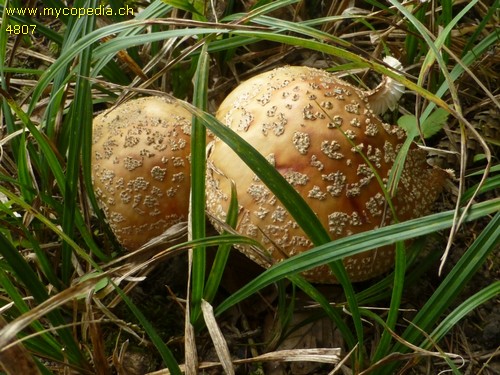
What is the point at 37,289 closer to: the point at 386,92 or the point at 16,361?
the point at 16,361

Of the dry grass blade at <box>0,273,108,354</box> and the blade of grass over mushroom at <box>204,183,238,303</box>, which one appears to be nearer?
A: the dry grass blade at <box>0,273,108,354</box>

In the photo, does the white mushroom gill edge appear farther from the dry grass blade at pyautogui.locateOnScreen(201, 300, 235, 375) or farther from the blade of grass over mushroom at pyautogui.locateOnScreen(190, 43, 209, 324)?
the dry grass blade at pyautogui.locateOnScreen(201, 300, 235, 375)

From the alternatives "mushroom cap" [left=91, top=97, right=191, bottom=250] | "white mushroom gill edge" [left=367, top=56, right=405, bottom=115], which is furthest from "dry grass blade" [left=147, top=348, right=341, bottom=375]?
"white mushroom gill edge" [left=367, top=56, right=405, bottom=115]

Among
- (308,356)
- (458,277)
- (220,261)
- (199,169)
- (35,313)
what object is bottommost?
(308,356)

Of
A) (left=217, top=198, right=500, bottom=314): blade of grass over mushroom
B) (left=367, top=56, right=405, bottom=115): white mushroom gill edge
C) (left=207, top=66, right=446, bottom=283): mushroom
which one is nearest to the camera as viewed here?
(left=217, top=198, right=500, bottom=314): blade of grass over mushroom

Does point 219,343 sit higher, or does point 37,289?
point 37,289

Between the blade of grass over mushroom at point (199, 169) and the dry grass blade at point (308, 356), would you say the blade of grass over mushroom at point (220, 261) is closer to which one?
the blade of grass over mushroom at point (199, 169)

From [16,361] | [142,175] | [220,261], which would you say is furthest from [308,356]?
[142,175]

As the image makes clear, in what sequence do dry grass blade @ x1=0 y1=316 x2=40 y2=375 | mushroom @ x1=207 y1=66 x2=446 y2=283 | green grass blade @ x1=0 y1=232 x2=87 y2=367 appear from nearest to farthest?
dry grass blade @ x1=0 y1=316 x2=40 y2=375, green grass blade @ x1=0 y1=232 x2=87 y2=367, mushroom @ x1=207 y1=66 x2=446 y2=283

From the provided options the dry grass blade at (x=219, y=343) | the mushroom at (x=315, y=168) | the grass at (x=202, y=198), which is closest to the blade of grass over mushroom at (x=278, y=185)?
the grass at (x=202, y=198)
